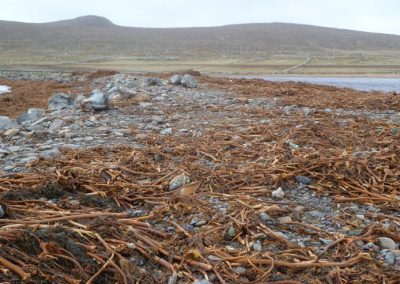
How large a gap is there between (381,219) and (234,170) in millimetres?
1434

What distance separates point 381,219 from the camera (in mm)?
3174

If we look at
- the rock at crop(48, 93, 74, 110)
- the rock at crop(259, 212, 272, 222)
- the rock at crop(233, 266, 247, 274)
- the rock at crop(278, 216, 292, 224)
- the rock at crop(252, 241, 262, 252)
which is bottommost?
the rock at crop(48, 93, 74, 110)

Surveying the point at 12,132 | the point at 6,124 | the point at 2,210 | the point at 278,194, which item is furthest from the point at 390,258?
the point at 6,124

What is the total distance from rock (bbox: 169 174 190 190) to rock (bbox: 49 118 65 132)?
302 cm

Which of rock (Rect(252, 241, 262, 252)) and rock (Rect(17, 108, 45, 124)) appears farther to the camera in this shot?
rock (Rect(17, 108, 45, 124))

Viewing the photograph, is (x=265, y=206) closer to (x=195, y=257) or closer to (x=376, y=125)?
(x=195, y=257)

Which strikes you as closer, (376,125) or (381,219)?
(381,219)

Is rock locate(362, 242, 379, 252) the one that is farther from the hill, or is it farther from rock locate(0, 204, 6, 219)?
the hill

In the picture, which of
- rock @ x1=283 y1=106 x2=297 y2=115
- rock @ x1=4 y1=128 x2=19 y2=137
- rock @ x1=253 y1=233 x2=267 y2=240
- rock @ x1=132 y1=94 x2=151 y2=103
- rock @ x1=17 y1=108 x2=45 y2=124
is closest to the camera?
rock @ x1=253 y1=233 x2=267 y2=240

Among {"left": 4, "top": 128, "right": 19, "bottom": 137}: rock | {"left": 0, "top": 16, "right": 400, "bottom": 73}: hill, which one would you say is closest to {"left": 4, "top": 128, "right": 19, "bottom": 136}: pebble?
{"left": 4, "top": 128, "right": 19, "bottom": 137}: rock

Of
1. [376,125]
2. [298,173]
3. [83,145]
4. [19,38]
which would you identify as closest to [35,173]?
[83,145]

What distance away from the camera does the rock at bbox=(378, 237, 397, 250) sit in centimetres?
277

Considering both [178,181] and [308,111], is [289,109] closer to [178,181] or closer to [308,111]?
[308,111]

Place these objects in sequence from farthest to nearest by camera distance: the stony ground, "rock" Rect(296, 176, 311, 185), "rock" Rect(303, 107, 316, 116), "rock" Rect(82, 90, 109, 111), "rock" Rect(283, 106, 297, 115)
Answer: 1. "rock" Rect(283, 106, 297, 115)
2. "rock" Rect(82, 90, 109, 111)
3. "rock" Rect(303, 107, 316, 116)
4. "rock" Rect(296, 176, 311, 185)
5. the stony ground
